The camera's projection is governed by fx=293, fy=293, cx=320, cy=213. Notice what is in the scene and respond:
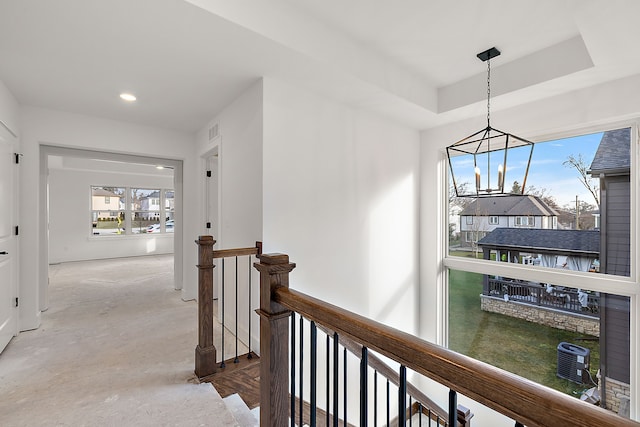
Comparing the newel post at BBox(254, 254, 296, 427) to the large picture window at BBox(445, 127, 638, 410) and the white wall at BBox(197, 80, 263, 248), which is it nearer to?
the white wall at BBox(197, 80, 263, 248)

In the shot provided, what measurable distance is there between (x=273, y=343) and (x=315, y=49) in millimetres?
2018

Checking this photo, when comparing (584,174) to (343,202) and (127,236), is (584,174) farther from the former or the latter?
(127,236)

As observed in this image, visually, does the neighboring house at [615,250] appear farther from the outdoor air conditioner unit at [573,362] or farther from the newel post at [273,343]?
the newel post at [273,343]

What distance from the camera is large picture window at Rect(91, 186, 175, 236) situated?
777 centimetres

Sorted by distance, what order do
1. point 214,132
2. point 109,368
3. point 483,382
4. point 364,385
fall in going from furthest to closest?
1. point 214,132
2. point 109,368
3. point 364,385
4. point 483,382

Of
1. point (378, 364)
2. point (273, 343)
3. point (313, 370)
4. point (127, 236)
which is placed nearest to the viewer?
point (313, 370)

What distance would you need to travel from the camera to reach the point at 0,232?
2.58 meters

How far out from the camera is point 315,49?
218 cm

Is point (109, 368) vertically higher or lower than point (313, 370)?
lower

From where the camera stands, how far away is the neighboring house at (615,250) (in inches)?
103

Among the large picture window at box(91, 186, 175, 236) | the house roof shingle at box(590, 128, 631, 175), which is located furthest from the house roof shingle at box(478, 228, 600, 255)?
the large picture window at box(91, 186, 175, 236)

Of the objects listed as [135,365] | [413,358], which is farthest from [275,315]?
[135,365]

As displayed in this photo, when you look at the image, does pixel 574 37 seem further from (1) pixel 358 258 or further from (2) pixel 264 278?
(2) pixel 264 278

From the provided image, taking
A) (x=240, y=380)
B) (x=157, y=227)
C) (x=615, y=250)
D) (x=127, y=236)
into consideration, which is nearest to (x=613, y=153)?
(x=615, y=250)
